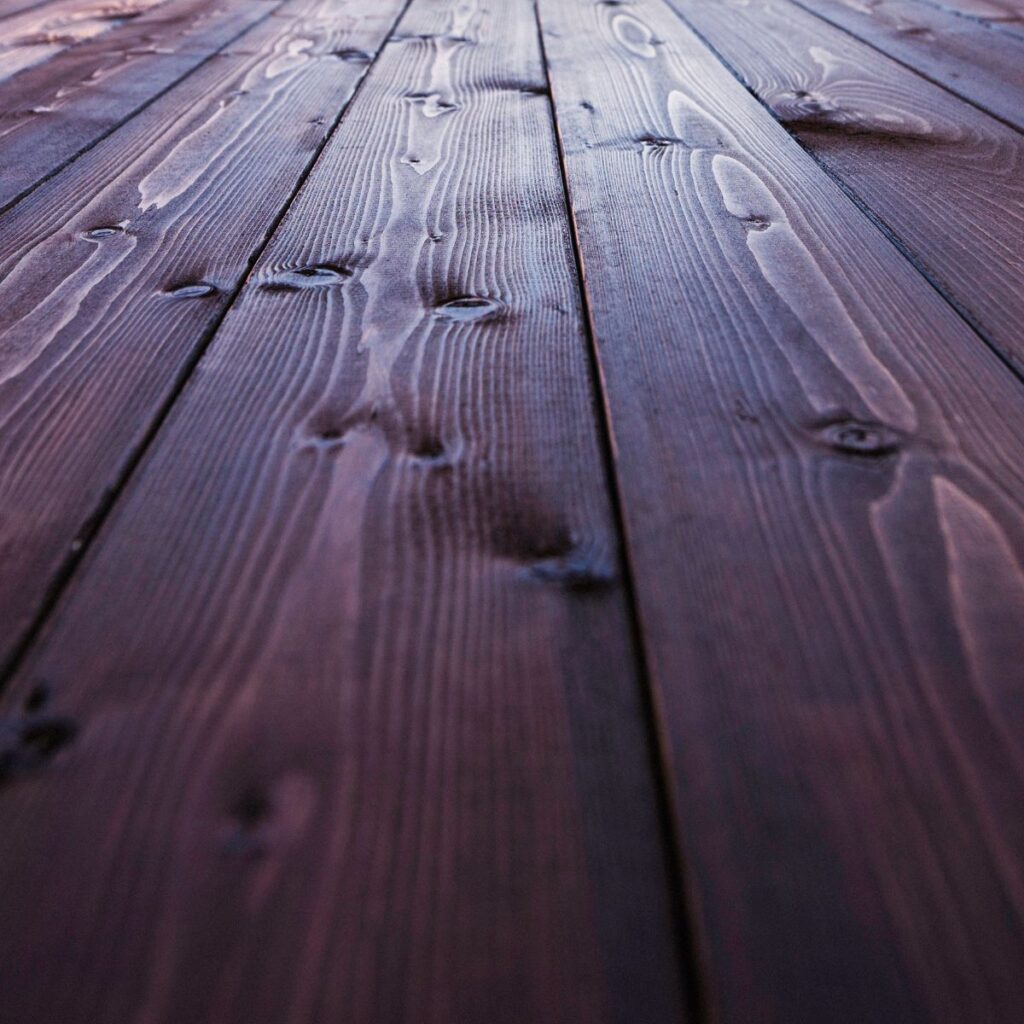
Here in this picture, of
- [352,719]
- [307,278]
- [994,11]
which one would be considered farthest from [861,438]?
[994,11]

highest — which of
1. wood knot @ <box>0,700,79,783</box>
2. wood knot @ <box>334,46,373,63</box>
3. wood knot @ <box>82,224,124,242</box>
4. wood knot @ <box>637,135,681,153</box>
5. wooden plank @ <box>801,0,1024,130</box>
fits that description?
wood knot @ <box>334,46,373,63</box>

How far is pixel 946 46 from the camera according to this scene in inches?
64.7

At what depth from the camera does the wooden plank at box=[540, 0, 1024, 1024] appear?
0.37 metres

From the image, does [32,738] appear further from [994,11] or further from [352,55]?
[994,11]

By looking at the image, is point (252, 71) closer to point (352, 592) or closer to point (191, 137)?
point (191, 137)

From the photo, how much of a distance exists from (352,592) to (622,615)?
14 cm

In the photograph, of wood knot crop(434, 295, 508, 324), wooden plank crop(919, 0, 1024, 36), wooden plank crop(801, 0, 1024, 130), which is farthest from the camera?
wooden plank crop(919, 0, 1024, 36)

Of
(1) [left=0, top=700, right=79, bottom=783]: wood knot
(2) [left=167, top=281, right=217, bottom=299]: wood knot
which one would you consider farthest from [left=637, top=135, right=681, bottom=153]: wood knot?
(1) [left=0, top=700, right=79, bottom=783]: wood knot

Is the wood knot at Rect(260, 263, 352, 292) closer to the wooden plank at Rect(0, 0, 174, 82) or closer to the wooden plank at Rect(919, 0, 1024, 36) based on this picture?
the wooden plank at Rect(0, 0, 174, 82)

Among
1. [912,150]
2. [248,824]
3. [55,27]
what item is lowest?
[248,824]

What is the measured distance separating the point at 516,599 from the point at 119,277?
1.87ft

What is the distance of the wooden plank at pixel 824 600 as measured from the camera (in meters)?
0.37

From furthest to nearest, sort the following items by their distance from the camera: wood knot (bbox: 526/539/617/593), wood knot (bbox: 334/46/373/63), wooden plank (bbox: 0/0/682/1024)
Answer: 1. wood knot (bbox: 334/46/373/63)
2. wood knot (bbox: 526/539/617/593)
3. wooden plank (bbox: 0/0/682/1024)

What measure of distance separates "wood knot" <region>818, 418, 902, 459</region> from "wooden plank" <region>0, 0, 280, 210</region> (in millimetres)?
901
